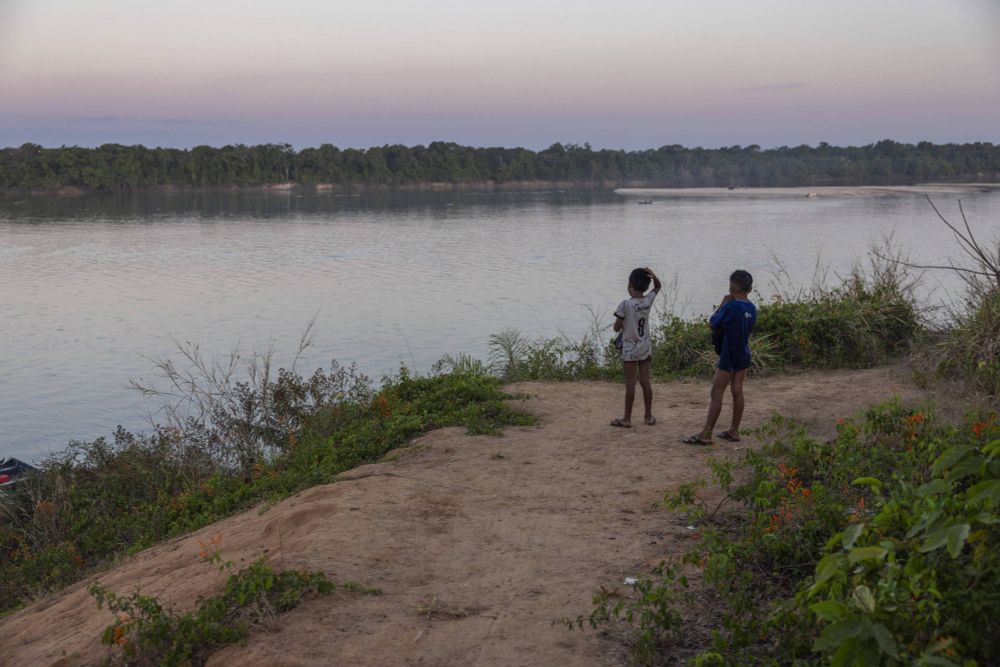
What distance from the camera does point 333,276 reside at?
104 feet

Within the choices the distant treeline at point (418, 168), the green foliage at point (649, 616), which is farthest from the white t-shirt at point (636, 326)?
the distant treeline at point (418, 168)

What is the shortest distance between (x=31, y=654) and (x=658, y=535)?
395 cm

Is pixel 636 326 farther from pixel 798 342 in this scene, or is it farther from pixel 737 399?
pixel 798 342

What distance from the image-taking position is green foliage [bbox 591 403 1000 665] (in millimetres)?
2715

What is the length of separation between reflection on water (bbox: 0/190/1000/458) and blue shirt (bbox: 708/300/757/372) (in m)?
9.24

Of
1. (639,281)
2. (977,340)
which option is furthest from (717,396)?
(977,340)

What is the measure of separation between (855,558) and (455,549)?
3263mm

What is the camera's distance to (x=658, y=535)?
18.8ft

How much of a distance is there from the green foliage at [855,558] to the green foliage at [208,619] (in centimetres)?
170

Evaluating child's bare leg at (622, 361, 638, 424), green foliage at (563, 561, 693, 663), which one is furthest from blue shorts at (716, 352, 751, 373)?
green foliage at (563, 561, 693, 663)

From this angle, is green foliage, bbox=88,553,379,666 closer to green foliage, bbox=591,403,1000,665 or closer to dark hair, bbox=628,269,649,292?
green foliage, bbox=591,403,1000,665

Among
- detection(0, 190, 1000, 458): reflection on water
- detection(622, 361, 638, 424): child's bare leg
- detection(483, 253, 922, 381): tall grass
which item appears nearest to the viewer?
detection(622, 361, 638, 424): child's bare leg

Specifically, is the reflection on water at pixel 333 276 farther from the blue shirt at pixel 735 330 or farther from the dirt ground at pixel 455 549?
the blue shirt at pixel 735 330

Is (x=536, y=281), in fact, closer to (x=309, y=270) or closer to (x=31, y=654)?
(x=309, y=270)
